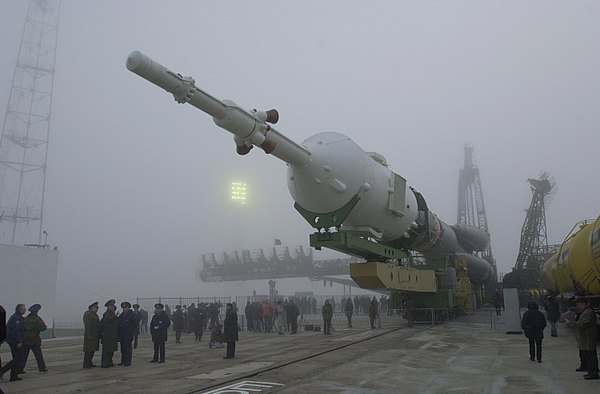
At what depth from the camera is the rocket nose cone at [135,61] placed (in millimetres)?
7387

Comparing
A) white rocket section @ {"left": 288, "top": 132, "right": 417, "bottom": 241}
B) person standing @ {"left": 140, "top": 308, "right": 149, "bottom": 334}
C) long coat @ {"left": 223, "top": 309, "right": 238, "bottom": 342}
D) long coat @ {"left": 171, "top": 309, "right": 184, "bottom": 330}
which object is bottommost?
person standing @ {"left": 140, "top": 308, "right": 149, "bottom": 334}

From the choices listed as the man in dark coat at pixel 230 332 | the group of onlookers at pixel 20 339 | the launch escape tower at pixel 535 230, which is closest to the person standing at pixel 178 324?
the man in dark coat at pixel 230 332

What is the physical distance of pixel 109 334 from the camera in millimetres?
11148

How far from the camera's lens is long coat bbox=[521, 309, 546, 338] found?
10.1 m

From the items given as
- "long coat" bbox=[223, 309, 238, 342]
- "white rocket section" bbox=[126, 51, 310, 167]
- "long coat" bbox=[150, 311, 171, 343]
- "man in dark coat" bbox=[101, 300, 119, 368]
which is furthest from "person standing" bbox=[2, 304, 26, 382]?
"white rocket section" bbox=[126, 51, 310, 167]

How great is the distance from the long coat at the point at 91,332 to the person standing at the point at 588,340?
33.2 feet

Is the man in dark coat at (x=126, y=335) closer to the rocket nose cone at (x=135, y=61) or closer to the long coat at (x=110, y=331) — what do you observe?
the long coat at (x=110, y=331)

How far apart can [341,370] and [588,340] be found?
4444 millimetres

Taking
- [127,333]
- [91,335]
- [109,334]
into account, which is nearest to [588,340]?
[127,333]

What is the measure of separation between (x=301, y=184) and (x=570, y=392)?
6.75m

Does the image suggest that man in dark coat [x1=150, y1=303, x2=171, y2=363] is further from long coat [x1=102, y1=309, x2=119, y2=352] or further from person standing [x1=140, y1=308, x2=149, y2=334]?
person standing [x1=140, y1=308, x2=149, y2=334]

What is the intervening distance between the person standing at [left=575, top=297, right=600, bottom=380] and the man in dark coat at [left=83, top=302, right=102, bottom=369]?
10106mm

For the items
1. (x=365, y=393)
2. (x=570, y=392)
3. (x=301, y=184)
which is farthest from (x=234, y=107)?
(x=570, y=392)

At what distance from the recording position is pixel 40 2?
29453 millimetres
